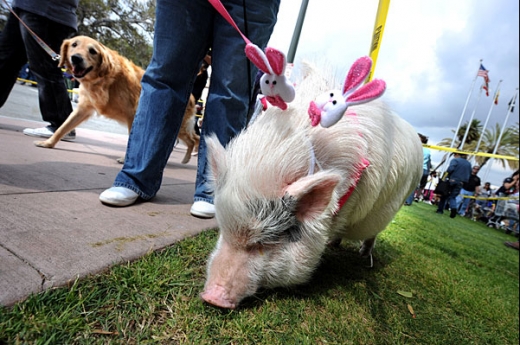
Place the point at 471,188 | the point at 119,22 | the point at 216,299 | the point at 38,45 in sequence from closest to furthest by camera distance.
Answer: the point at 471,188 < the point at 216,299 < the point at 119,22 < the point at 38,45

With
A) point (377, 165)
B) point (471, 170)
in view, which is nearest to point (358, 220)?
point (377, 165)

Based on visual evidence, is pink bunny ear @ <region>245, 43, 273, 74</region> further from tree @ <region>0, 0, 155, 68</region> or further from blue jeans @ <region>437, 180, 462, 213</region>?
blue jeans @ <region>437, 180, 462, 213</region>

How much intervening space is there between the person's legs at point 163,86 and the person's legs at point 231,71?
6.8 inches

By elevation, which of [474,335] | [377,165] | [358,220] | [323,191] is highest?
[377,165]

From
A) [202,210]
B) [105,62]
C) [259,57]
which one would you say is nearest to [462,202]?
[259,57]

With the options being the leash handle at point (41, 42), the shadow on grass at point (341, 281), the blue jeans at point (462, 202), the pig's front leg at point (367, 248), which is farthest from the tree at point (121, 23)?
the pig's front leg at point (367, 248)

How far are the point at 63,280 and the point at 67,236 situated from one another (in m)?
0.42

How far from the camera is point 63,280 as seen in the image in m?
1.27

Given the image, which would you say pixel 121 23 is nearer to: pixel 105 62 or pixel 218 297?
pixel 105 62

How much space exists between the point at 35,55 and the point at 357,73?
85.4 inches

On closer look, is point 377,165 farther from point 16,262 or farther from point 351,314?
point 16,262

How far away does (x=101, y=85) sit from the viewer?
351cm

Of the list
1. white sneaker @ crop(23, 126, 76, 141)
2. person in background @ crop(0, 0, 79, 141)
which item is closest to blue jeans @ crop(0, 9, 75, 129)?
person in background @ crop(0, 0, 79, 141)

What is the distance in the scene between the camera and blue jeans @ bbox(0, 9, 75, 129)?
1.93 metres
